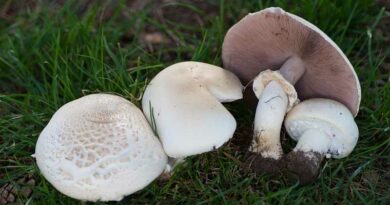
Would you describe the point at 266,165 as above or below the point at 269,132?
below

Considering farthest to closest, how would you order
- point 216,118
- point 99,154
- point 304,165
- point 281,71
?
point 281,71 → point 304,165 → point 216,118 → point 99,154

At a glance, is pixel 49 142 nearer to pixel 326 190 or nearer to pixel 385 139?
pixel 326 190

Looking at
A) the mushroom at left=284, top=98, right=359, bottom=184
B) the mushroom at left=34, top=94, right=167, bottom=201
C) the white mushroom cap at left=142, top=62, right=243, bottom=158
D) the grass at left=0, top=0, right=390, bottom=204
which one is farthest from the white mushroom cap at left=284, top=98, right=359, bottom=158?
the mushroom at left=34, top=94, right=167, bottom=201

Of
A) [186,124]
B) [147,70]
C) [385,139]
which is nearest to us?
[186,124]

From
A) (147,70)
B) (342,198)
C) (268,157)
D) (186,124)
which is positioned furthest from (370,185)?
(147,70)

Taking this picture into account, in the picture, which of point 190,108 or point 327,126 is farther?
point 327,126

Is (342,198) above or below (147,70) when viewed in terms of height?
below

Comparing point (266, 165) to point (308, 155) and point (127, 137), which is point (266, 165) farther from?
point (127, 137)

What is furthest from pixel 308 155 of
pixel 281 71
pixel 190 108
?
pixel 190 108
